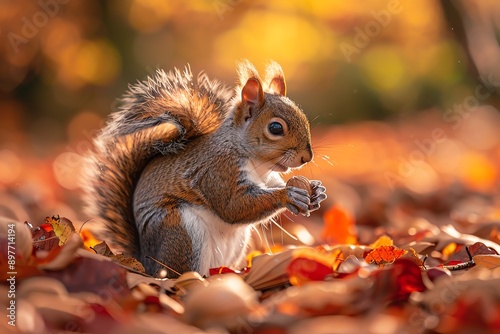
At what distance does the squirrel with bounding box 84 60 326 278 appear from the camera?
7.73ft

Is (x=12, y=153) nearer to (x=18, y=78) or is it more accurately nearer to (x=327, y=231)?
(x=18, y=78)

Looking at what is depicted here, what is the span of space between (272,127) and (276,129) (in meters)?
0.02

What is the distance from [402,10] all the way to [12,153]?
4607 mm

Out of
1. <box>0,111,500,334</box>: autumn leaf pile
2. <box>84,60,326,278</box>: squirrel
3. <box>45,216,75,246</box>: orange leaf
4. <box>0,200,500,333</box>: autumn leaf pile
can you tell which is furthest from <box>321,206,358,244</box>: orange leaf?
<box>45,216,75,246</box>: orange leaf

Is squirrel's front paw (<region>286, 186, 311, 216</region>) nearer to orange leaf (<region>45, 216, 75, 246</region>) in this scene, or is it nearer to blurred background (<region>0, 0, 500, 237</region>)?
orange leaf (<region>45, 216, 75, 246</region>)

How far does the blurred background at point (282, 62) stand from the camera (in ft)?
25.2

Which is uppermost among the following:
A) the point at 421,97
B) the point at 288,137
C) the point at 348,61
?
the point at 288,137

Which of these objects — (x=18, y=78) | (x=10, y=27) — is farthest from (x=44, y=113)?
(x=10, y=27)

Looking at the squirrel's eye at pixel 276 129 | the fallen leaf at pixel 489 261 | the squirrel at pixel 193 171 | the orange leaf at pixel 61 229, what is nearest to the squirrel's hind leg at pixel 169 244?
the squirrel at pixel 193 171

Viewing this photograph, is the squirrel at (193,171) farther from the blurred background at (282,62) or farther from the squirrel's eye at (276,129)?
the blurred background at (282,62)

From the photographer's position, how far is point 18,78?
8.24 metres

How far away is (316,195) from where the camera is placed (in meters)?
2.39

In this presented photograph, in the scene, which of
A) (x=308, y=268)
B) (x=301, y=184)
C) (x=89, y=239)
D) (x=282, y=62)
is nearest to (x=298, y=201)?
(x=301, y=184)

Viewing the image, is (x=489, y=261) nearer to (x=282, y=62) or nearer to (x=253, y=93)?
(x=253, y=93)
